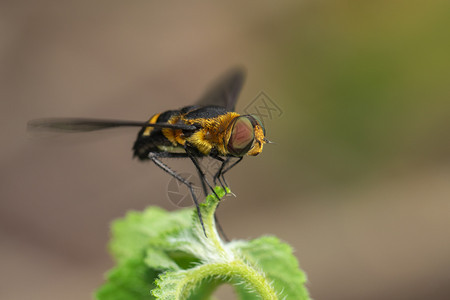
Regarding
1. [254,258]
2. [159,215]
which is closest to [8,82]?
[159,215]

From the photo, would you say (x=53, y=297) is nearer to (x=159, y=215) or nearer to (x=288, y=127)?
(x=288, y=127)

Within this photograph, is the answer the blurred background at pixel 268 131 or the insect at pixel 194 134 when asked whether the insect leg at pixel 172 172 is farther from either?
the blurred background at pixel 268 131

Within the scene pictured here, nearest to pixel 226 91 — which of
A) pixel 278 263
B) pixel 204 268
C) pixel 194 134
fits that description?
pixel 194 134

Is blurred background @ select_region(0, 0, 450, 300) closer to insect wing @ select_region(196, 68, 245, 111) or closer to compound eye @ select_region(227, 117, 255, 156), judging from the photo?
insect wing @ select_region(196, 68, 245, 111)

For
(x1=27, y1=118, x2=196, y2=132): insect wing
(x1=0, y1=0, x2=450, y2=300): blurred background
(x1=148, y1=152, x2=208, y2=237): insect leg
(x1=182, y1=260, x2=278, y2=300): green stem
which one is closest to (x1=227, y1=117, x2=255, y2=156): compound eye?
(x1=148, y1=152, x2=208, y2=237): insect leg

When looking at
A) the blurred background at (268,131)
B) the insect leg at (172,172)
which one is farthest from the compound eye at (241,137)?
the blurred background at (268,131)

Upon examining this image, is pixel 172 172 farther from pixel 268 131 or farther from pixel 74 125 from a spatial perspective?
pixel 268 131
